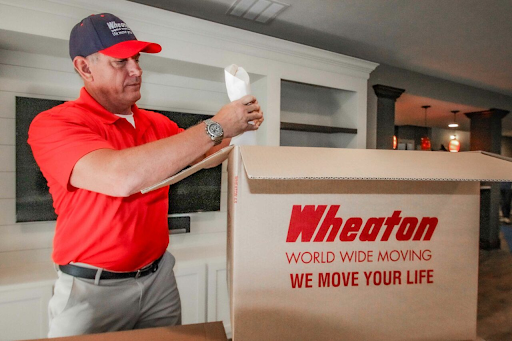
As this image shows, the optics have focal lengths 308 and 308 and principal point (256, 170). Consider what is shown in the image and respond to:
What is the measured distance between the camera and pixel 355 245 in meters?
0.51

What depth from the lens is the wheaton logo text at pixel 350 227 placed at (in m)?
0.50

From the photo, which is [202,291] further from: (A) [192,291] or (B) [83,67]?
(B) [83,67]

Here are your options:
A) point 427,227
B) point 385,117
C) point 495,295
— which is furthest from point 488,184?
point 427,227

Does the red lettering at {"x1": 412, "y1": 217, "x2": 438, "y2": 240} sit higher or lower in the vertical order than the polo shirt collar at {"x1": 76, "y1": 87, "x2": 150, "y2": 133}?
lower

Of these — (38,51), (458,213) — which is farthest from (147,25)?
(458,213)

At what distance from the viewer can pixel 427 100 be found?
14.3 feet

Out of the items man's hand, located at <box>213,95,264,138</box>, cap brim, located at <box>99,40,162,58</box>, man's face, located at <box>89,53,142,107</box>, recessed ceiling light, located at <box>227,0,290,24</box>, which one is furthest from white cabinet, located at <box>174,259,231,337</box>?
recessed ceiling light, located at <box>227,0,290,24</box>

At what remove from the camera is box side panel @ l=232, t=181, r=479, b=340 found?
49 cm

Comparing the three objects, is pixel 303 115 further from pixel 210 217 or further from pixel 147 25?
pixel 147 25

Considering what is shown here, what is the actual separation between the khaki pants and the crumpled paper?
1.94ft

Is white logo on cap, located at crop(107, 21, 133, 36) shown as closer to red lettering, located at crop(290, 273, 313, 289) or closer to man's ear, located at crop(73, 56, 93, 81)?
man's ear, located at crop(73, 56, 93, 81)

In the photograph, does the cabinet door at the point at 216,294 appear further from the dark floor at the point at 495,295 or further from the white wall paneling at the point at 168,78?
the dark floor at the point at 495,295

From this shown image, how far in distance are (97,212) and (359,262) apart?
0.76 meters

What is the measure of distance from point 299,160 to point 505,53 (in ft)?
12.8
